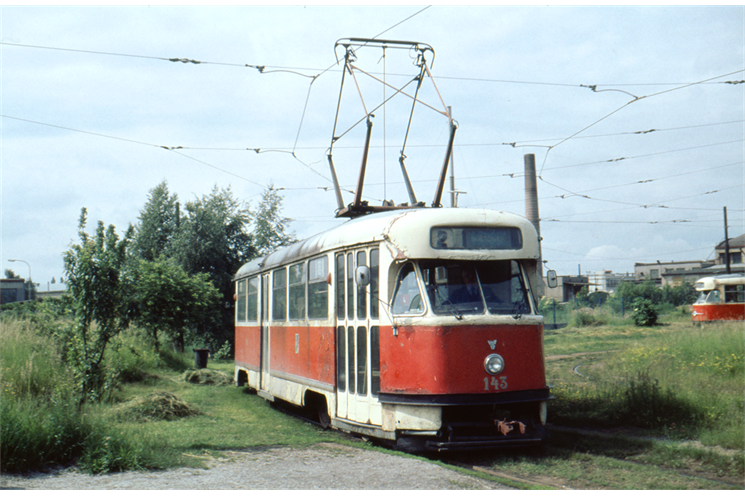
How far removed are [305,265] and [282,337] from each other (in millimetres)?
2024

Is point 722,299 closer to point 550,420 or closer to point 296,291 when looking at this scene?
point 550,420

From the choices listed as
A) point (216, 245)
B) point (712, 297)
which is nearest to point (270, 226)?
point (216, 245)

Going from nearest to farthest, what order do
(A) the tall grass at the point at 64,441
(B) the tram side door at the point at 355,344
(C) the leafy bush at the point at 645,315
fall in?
(A) the tall grass at the point at 64,441 → (B) the tram side door at the point at 355,344 → (C) the leafy bush at the point at 645,315

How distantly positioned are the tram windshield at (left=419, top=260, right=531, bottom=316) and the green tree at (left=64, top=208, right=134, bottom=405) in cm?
515

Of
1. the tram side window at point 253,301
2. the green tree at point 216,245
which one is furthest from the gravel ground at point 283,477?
the green tree at point 216,245

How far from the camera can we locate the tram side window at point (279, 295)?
12.4m

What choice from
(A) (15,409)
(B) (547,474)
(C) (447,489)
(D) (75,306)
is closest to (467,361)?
(B) (547,474)

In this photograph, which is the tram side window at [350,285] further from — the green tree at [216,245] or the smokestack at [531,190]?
the green tree at [216,245]

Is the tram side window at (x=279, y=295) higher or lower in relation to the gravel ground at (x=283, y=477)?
higher

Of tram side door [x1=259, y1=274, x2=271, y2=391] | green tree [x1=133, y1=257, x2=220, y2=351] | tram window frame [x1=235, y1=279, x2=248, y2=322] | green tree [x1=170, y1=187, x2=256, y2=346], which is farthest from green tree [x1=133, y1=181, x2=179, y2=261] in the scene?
tram side door [x1=259, y1=274, x2=271, y2=391]

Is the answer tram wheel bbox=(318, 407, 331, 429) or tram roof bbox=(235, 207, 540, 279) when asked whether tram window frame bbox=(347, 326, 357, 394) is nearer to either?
tram roof bbox=(235, 207, 540, 279)

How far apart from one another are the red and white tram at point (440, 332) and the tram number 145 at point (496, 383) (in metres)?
0.01

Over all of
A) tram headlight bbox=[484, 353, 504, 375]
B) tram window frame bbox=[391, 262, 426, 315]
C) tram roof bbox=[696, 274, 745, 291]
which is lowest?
tram headlight bbox=[484, 353, 504, 375]

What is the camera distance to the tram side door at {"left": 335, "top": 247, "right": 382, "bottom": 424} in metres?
8.37
